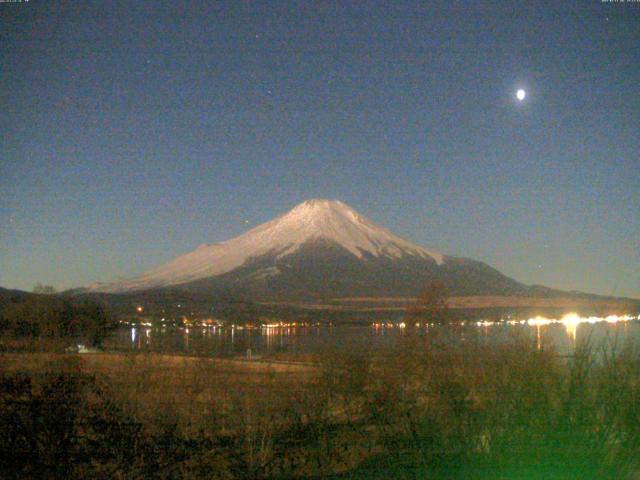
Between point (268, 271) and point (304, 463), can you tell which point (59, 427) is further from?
point (268, 271)

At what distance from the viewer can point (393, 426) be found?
363 inches

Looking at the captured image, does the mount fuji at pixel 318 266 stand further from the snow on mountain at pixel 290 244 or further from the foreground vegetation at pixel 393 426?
the foreground vegetation at pixel 393 426

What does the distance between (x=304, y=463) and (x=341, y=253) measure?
12641 cm

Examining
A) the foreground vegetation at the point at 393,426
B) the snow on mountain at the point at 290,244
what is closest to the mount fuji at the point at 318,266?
the snow on mountain at the point at 290,244

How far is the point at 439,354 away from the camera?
36.8 feet

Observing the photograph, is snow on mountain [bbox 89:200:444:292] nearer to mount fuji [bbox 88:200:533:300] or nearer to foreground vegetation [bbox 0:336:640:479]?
mount fuji [bbox 88:200:533:300]

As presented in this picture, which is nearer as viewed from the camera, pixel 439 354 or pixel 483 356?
pixel 483 356

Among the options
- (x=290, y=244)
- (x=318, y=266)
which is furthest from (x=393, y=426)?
(x=290, y=244)

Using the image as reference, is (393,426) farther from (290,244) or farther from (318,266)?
(290,244)

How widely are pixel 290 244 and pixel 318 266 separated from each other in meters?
25.3

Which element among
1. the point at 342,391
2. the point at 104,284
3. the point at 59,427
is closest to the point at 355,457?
the point at 59,427

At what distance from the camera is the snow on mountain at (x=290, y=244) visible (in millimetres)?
138000

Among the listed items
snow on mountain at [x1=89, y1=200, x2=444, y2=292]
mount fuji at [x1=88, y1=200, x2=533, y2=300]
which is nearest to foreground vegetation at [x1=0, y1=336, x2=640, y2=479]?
mount fuji at [x1=88, y1=200, x2=533, y2=300]

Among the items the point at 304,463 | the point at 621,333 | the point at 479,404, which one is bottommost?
the point at 304,463
